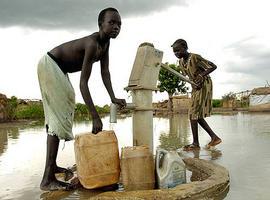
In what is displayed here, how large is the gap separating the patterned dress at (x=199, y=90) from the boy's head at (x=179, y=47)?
14 cm

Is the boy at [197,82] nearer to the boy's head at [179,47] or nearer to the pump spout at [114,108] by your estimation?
the boy's head at [179,47]

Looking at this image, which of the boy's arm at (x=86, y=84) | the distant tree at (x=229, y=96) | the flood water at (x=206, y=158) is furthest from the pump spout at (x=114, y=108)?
the distant tree at (x=229, y=96)

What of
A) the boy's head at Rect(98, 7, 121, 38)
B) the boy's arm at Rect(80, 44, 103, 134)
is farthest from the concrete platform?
the boy's head at Rect(98, 7, 121, 38)

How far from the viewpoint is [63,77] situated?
3457 mm

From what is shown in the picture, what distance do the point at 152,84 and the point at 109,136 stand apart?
705 millimetres

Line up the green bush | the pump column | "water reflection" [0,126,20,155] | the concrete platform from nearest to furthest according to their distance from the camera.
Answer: the concrete platform
the pump column
"water reflection" [0,126,20,155]
the green bush

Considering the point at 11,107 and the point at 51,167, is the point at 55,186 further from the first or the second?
the point at 11,107

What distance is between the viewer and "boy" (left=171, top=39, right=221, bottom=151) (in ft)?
18.0

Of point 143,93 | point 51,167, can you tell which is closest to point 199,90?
point 143,93

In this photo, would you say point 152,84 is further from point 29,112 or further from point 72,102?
point 29,112

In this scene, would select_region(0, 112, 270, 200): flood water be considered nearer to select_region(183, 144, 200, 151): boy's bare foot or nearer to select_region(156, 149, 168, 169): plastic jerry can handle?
select_region(183, 144, 200, 151): boy's bare foot

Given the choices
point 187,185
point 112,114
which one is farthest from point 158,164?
point 112,114

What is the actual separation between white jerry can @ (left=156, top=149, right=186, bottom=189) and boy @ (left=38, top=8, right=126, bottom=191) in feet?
1.98

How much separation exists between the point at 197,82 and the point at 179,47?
1.87ft
